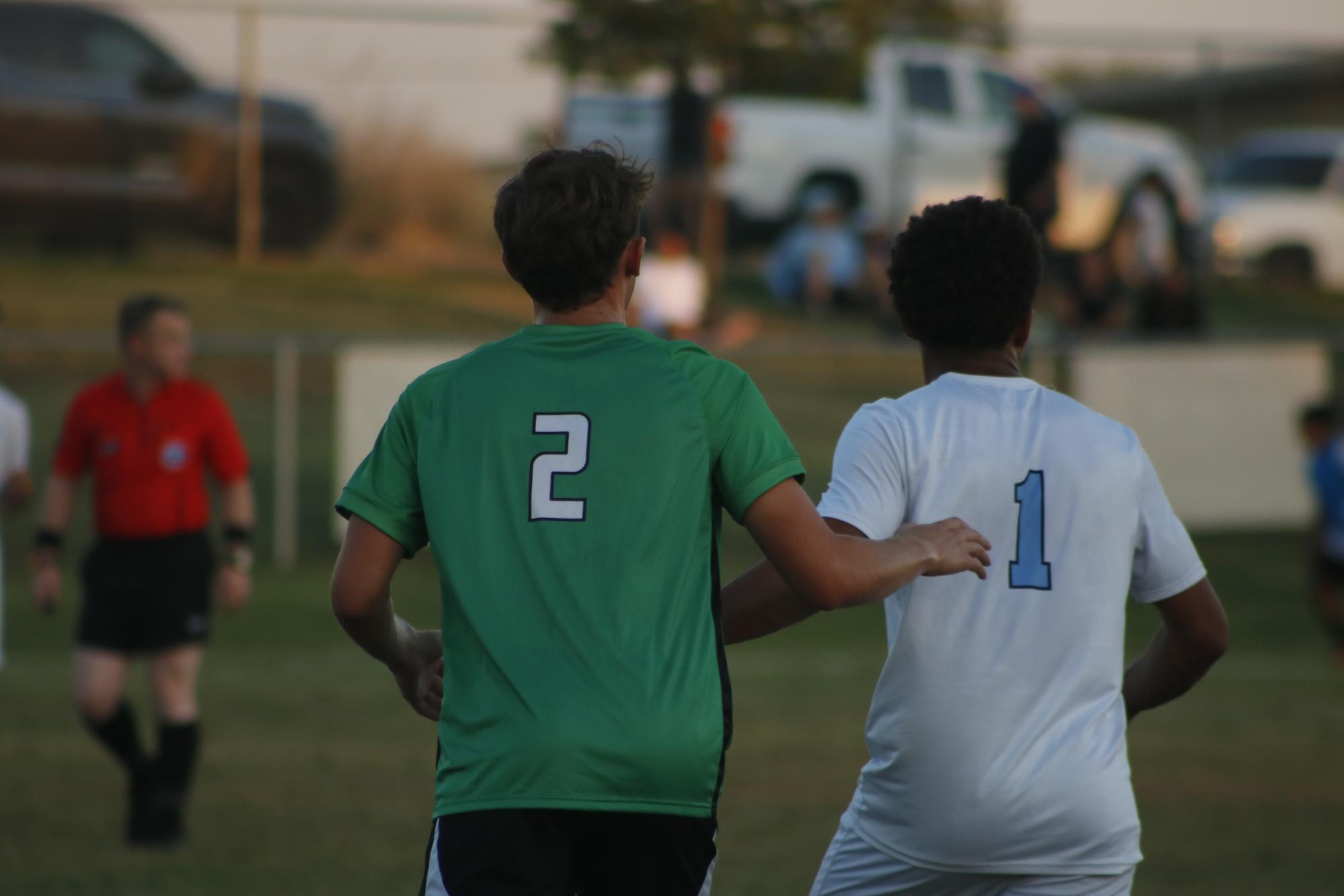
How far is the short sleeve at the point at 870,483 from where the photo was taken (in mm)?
2861

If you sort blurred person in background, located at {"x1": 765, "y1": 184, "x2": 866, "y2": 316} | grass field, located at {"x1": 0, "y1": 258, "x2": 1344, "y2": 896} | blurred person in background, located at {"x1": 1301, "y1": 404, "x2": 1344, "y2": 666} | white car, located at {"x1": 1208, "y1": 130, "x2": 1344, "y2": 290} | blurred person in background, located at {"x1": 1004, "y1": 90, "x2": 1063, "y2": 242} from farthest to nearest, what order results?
white car, located at {"x1": 1208, "y1": 130, "x2": 1344, "y2": 290}
blurred person in background, located at {"x1": 765, "y1": 184, "x2": 866, "y2": 316}
blurred person in background, located at {"x1": 1004, "y1": 90, "x2": 1063, "y2": 242}
blurred person in background, located at {"x1": 1301, "y1": 404, "x2": 1344, "y2": 666}
grass field, located at {"x1": 0, "y1": 258, "x2": 1344, "y2": 896}

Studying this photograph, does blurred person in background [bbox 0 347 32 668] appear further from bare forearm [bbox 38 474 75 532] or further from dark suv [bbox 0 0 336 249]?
dark suv [bbox 0 0 336 249]

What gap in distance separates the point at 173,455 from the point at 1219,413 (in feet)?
35.8

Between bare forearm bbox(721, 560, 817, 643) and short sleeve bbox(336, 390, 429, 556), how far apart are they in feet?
2.01

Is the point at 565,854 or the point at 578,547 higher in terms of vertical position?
the point at 578,547

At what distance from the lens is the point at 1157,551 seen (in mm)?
3047

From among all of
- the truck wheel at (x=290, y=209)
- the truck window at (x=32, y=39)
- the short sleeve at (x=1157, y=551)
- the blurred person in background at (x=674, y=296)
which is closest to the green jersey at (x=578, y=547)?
the short sleeve at (x=1157, y=551)

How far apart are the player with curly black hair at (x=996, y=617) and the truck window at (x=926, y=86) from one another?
46.7 ft

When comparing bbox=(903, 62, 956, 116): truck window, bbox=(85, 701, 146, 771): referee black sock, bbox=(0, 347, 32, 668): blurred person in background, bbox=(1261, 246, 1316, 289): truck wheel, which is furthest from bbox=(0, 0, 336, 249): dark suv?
bbox=(1261, 246, 1316, 289): truck wheel

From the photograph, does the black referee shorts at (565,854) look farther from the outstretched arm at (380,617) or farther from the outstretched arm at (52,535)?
the outstretched arm at (52,535)

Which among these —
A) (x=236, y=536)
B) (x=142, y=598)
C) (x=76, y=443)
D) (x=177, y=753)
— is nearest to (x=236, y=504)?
(x=236, y=536)

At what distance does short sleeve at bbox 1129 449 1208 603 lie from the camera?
304 centimetres

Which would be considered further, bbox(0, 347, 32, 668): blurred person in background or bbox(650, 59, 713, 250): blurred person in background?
bbox(650, 59, 713, 250): blurred person in background

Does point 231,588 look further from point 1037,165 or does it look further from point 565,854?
point 1037,165
